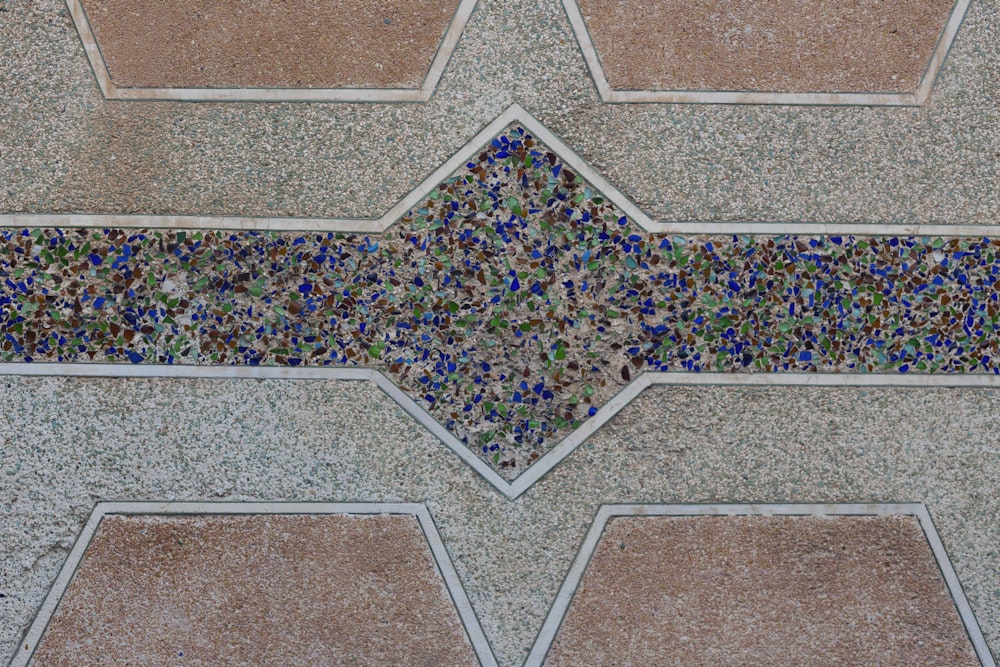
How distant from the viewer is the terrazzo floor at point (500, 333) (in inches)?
96.2

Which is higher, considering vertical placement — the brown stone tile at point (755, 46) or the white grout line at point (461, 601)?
the brown stone tile at point (755, 46)

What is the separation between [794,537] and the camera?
8.07ft

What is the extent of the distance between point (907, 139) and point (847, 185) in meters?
0.29

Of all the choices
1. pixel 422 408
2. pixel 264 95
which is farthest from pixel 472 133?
pixel 422 408

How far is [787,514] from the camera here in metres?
2.47

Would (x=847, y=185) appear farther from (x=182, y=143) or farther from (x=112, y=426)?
(x=112, y=426)

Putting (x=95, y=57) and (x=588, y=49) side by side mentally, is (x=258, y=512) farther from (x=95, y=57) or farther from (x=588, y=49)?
(x=588, y=49)

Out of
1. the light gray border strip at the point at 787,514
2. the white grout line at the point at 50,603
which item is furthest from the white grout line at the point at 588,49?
the white grout line at the point at 50,603

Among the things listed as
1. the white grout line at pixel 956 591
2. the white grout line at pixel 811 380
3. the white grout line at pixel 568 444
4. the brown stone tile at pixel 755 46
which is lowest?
the white grout line at pixel 956 591

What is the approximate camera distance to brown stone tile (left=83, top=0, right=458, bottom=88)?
8.20ft

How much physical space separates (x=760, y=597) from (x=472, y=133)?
2.06 m

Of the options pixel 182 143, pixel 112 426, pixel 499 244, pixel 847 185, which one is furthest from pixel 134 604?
pixel 847 185

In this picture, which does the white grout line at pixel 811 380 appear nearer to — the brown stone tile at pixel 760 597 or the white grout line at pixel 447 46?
the brown stone tile at pixel 760 597

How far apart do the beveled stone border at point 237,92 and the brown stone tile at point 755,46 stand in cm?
72
